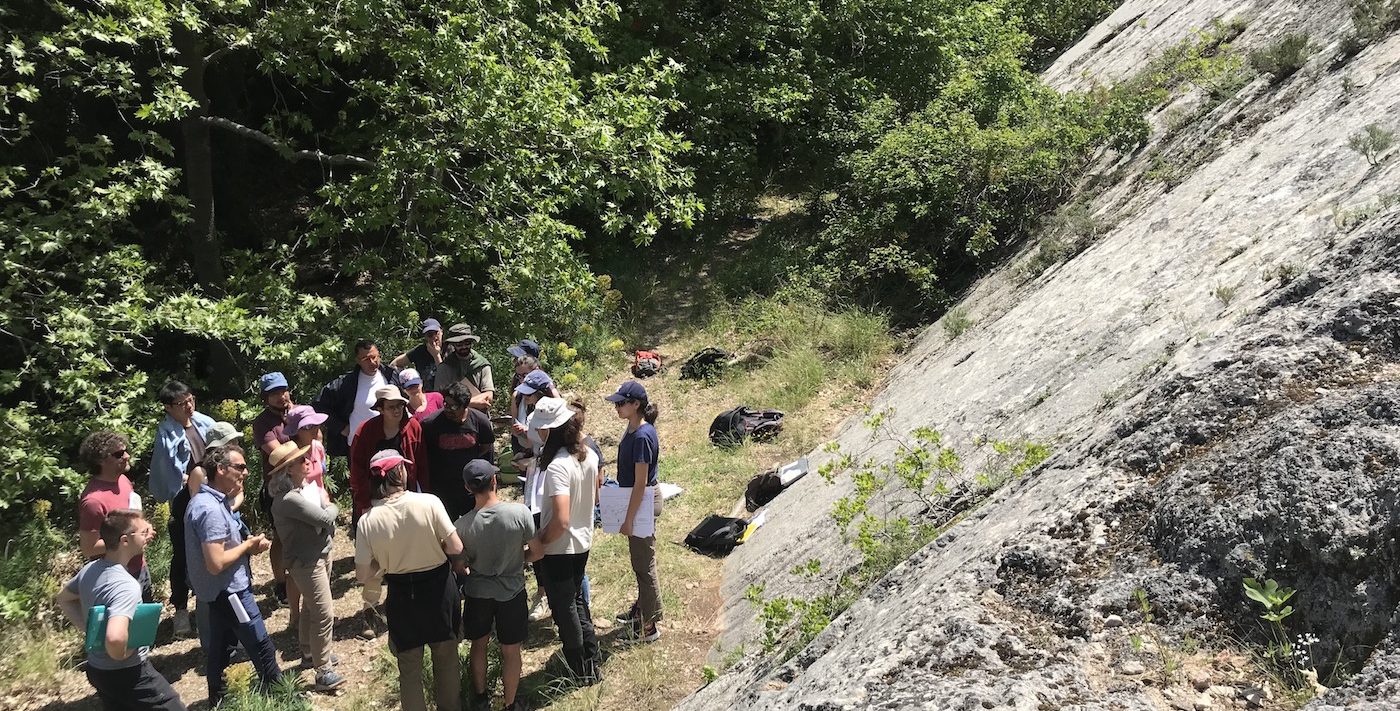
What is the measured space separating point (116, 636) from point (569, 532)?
2.30 metres

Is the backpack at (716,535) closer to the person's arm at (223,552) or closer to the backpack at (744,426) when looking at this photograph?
the backpack at (744,426)

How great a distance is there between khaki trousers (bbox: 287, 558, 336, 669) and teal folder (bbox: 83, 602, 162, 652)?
1.31 meters

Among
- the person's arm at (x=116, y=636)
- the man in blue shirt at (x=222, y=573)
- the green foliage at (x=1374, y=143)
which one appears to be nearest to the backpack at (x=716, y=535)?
the man in blue shirt at (x=222, y=573)

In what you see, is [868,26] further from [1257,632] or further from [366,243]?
[1257,632]

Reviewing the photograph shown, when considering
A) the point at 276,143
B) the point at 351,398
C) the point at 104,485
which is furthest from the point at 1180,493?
the point at 276,143

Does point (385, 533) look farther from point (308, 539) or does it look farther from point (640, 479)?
point (640, 479)

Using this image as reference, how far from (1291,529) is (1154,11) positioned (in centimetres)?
1275

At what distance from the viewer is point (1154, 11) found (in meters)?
13.6

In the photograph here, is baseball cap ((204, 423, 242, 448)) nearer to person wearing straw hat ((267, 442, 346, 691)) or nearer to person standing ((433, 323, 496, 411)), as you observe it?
person wearing straw hat ((267, 442, 346, 691))

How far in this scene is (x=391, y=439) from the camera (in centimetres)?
633

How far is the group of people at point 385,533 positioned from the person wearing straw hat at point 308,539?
12 mm


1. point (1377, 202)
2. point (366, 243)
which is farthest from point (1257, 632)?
point (366, 243)

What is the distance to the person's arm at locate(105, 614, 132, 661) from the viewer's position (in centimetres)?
447

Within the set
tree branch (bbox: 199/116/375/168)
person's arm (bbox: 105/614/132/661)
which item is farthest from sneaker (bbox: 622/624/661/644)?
tree branch (bbox: 199/116/375/168)
